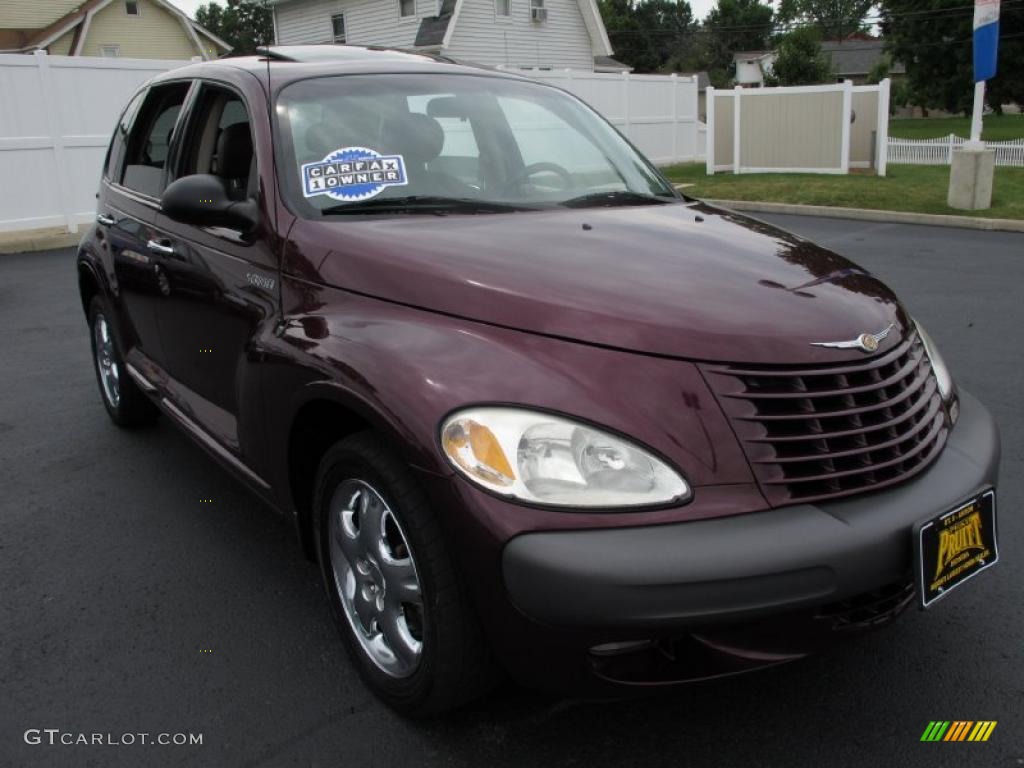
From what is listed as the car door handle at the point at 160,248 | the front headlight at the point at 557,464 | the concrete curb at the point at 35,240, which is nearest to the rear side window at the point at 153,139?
the car door handle at the point at 160,248

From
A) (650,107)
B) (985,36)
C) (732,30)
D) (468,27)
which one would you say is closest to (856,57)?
(732,30)

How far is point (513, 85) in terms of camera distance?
12.2 ft

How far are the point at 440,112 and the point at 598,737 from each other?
2189 mm

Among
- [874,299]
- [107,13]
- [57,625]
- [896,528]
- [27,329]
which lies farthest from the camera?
[107,13]

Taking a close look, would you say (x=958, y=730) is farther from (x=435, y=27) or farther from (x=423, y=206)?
(x=435, y=27)

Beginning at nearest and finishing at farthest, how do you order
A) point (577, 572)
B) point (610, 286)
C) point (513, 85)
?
1. point (577, 572)
2. point (610, 286)
3. point (513, 85)

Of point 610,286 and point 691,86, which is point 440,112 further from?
point 691,86

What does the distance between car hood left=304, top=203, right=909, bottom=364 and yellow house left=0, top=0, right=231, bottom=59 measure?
35641mm

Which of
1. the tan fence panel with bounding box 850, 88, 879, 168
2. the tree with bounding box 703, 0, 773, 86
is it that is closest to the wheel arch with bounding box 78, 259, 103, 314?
the tan fence panel with bounding box 850, 88, 879, 168

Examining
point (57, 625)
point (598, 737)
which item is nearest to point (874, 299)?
point (598, 737)

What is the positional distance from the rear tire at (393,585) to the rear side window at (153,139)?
199 centimetres

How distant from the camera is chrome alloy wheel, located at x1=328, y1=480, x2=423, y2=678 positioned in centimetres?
233
